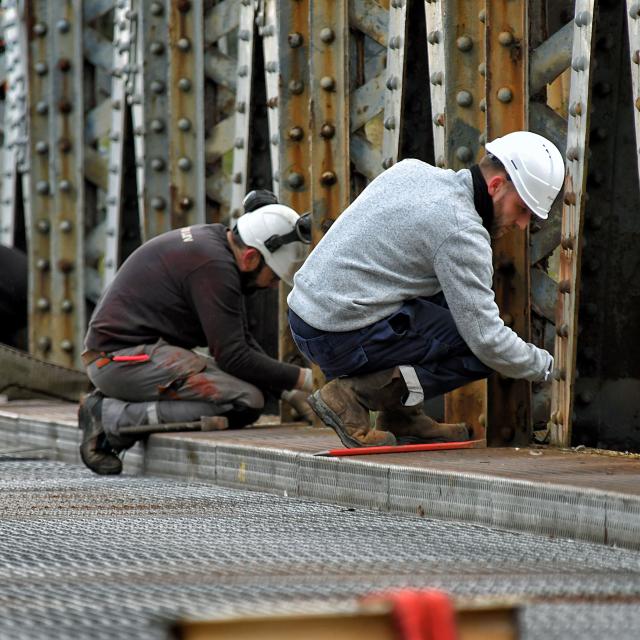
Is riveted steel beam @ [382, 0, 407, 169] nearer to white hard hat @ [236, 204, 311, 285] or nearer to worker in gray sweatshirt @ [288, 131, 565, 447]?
white hard hat @ [236, 204, 311, 285]

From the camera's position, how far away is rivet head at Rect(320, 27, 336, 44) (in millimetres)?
8984

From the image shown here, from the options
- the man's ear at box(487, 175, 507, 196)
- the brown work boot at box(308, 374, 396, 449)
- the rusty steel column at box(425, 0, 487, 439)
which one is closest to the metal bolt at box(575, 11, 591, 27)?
the rusty steel column at box(425, 0, 487, 439)

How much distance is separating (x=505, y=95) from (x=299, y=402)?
2.53 m

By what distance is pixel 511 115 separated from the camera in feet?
24.6

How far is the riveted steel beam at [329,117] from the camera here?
8.91 meters

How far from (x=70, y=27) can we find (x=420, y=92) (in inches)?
172

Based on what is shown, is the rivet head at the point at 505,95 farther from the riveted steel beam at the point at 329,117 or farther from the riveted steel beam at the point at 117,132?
the riveted steel beam at the point at 117,132

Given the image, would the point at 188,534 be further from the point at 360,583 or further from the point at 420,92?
the point at 420,92

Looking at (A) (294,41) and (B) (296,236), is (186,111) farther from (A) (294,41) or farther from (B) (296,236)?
(B) (296,236)

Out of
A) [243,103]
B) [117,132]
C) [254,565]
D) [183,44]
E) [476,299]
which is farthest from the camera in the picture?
[117,132]

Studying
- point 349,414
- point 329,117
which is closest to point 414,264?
point 349,414

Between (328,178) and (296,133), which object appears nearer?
(328,178)

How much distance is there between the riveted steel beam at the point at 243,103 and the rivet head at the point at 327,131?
1234mm

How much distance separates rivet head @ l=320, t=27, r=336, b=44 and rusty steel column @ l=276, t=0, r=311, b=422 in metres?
0.36
